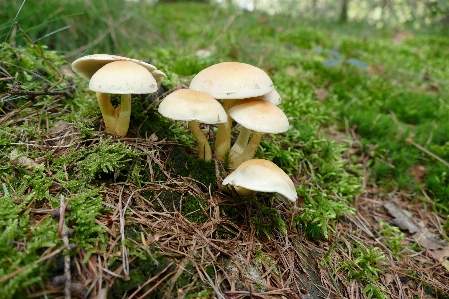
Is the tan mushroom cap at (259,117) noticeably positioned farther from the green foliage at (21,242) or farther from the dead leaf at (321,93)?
the dead leaf at (321,93)

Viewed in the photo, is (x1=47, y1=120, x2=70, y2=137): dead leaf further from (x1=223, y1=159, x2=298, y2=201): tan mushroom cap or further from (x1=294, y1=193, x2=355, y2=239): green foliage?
(x1=294, y1=193, x2=355, y2=239): green foliage

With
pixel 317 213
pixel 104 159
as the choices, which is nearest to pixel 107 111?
pixel 104 159

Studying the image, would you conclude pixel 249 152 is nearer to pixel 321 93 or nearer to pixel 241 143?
pixel 241 143

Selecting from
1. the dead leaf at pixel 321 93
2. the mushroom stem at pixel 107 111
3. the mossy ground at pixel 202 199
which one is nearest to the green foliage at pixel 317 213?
the mossy ground at pixel 202 199

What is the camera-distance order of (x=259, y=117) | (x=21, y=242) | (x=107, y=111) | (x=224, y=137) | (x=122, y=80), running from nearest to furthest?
(x=21, y=242) < (x=122, y=80) < (x=259, y=117) < (x=107, y=111) < (x=224, y=137)

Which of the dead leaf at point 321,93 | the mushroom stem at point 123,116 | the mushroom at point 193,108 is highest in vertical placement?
the mushroom at point 193,108

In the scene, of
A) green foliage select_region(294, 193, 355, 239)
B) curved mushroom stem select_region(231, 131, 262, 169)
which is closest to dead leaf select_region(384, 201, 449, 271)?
green foliage select_region(294, 193, 355, 239)
